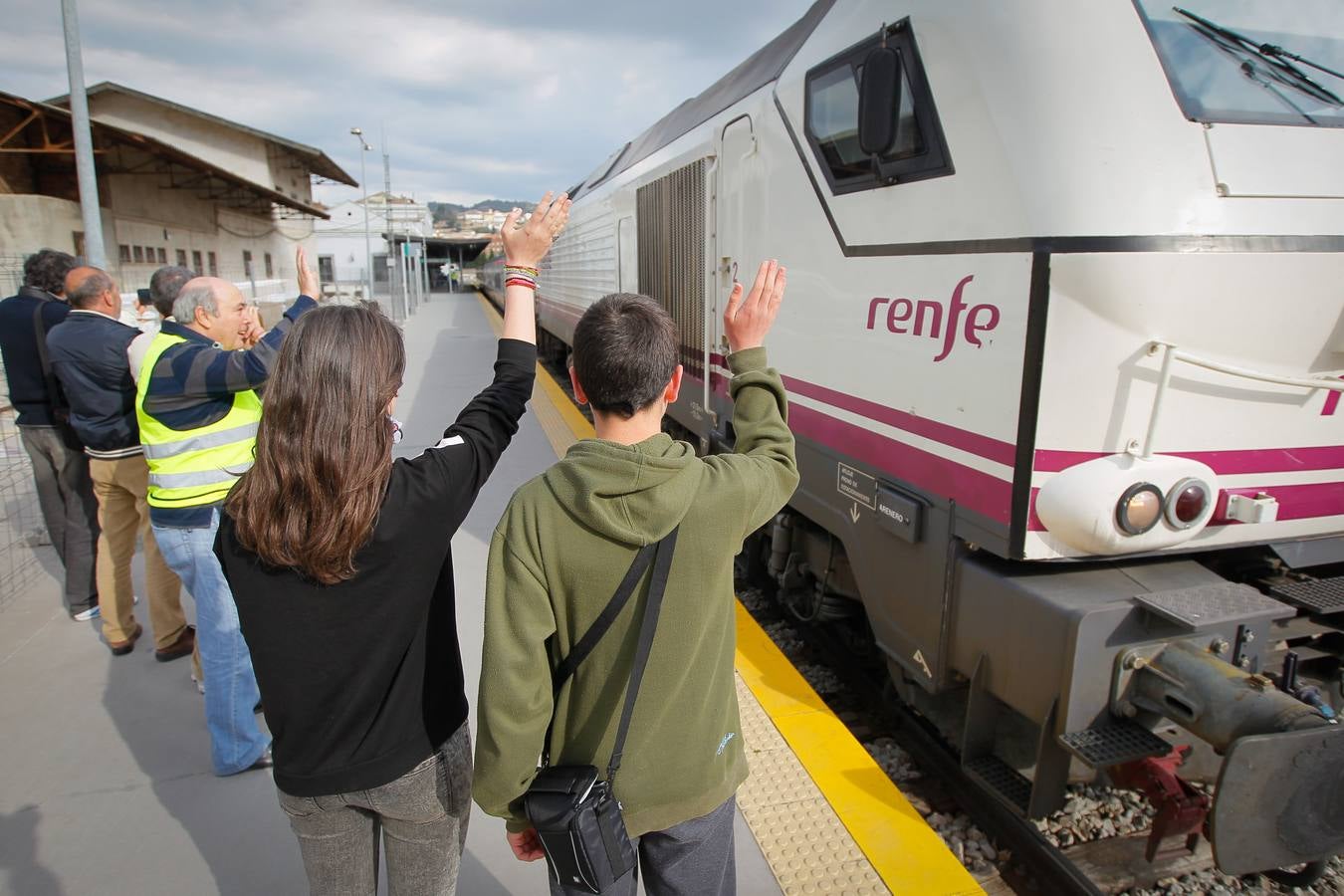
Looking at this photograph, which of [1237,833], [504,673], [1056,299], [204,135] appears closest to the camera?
[504,673]

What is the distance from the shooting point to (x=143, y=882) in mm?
2596

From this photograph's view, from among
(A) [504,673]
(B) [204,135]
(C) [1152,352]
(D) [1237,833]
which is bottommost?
(D) [1237,833]

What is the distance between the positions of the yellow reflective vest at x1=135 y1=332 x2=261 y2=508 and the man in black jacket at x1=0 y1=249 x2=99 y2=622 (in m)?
1.92

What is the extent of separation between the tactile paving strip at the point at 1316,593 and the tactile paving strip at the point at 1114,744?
77 centimetres

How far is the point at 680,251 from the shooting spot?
575 centimetres

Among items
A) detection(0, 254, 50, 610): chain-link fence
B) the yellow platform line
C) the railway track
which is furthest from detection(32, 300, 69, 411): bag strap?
the railway track

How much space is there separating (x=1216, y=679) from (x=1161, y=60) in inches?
70.9

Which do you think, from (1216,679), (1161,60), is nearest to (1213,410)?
(1216,679)

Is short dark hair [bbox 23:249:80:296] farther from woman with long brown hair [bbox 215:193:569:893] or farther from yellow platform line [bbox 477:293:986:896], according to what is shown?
yellow platform line [bbox 477:293:986:896]

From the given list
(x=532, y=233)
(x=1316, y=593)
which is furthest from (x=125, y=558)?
(x=1316, y=593)

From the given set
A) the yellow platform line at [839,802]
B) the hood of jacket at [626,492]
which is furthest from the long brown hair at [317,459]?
the yellow platform line at [839,802]

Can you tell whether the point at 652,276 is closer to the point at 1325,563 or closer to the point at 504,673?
the point at 1325,563

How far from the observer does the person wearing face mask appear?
109 inches

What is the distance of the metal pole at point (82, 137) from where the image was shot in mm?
6117
